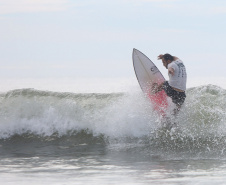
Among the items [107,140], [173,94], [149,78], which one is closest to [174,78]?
[173,94]

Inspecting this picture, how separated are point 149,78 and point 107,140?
1825 millimetres

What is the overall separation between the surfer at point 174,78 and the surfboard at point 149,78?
0.64m

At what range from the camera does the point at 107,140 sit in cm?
1262

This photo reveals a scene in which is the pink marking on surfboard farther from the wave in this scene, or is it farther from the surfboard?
the wave

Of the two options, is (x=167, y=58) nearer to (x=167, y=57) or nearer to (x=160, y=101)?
(x=167, y=57)

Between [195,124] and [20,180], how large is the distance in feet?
19.1

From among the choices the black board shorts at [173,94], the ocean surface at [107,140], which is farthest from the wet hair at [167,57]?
the ocean surface at [107,140]

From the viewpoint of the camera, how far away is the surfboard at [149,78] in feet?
41.0

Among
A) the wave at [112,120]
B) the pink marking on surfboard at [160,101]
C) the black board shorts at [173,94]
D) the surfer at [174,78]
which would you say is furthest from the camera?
the pink marking on surfboard at [160,101]

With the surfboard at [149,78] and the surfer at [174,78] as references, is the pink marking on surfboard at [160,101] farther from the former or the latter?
the surfer at [174,78]

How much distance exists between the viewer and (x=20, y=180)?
25.4 ft

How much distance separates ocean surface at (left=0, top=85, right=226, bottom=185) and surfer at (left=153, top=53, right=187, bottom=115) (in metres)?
0.70

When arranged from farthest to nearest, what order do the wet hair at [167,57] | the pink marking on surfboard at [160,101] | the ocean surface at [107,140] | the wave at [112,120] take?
the pink marking on surfboard at [160,101] → the wave at [112,120] → the wet hair at [167,57] → the ocean surface at [107,140]

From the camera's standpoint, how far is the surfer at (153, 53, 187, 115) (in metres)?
11.4
